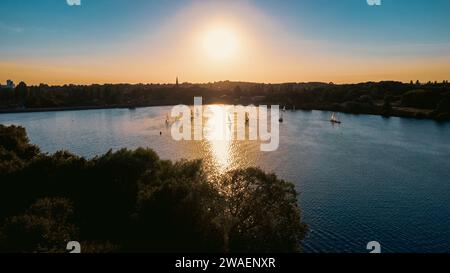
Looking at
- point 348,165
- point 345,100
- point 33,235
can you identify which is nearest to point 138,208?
point 33,235

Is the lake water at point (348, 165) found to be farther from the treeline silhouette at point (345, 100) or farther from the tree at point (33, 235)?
the tree at point (33, 235)

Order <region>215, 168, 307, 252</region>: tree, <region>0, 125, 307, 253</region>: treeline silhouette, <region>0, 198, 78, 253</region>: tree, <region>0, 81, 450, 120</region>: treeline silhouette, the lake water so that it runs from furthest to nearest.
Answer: <region>0, 81, 450, 120</region>: treeline silhouette → the lake water → <region>215, 168, 307, 252</region>: tree → <region>0, 125, 307, 253</region>: treeline silhouette → <region>0, 198, 78, 253</region>: tree

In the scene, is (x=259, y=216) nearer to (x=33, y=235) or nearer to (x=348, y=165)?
(x=33, y=235)

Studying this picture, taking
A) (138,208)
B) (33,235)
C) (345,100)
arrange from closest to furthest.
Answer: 1. (33,235)
2. (138,208)
3. (345,100)

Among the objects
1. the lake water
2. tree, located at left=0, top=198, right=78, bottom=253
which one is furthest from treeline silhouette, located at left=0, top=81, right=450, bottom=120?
tree, located at left=0, top=198, right=78, bottom=253

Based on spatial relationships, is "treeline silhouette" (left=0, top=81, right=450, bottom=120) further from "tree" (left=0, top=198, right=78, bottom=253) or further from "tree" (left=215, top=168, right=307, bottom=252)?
"tree" (left=0, top=198, right=78, bottom=253)
